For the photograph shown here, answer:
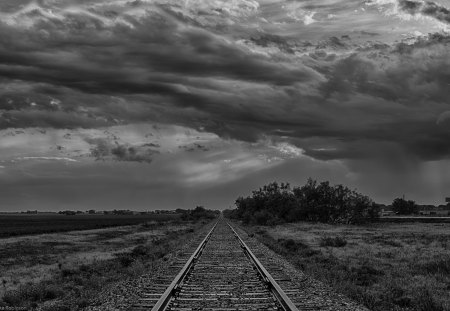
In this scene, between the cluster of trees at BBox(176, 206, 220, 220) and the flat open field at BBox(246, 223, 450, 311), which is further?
the cluster of trees at BBox(176, 206, 220, 220)

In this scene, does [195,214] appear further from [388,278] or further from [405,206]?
[388,278]

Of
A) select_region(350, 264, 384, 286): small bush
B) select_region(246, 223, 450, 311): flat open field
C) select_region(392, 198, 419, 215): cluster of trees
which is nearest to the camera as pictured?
select_region(246, 223, 450, 311): flat open field

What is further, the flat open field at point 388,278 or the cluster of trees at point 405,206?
the cluster of trees at point 405,206

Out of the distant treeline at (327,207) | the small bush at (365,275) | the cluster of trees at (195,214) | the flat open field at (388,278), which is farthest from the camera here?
the cluster of trees at (195,214)

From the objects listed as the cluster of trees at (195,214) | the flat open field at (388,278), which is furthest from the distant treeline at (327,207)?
the flat open field at (388,278)

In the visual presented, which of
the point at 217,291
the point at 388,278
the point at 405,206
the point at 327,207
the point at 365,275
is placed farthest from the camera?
the point at 405,206

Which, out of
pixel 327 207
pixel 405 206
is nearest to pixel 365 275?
pixel 327 207

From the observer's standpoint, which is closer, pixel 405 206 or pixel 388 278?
pixel 388 278

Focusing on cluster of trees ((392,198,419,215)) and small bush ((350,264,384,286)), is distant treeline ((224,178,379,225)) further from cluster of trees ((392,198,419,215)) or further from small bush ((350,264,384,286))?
cluster of trees ((392,198,419,215))

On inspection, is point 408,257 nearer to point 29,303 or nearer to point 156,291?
point 156,291

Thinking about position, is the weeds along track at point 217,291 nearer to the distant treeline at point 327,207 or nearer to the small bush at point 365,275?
the small bush at point 365,275

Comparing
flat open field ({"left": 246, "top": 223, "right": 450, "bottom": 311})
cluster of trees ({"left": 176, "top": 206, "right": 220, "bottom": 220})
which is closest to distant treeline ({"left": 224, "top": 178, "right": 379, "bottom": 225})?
cluster of trees ({"left": 176, "top": 206, "right": 220, "bottom": 220})

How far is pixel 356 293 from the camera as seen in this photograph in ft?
41.3

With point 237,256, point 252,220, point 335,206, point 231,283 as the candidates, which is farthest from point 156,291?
point 335,206
